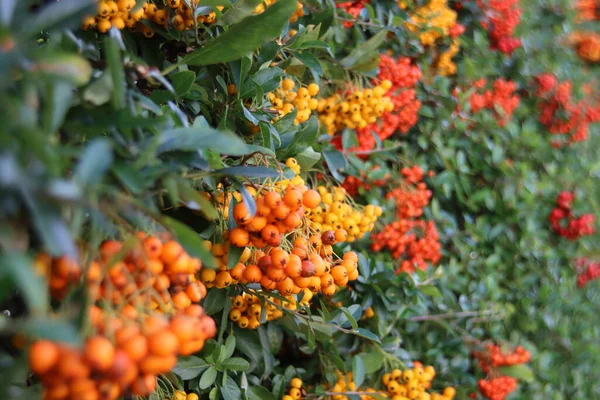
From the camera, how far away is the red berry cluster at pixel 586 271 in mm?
3373

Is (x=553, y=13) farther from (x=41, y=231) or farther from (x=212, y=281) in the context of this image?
(x=41, y=231)

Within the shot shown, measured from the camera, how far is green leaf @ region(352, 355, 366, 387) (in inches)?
71.0

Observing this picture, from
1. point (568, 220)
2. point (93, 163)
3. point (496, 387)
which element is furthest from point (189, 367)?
point (568, 220)

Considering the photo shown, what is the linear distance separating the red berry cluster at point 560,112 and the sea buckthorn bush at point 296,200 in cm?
2

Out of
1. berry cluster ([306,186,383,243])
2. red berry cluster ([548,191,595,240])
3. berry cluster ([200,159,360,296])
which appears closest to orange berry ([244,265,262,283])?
berry cluster ([200,159,360,296])

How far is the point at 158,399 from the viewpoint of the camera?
1.30 meters

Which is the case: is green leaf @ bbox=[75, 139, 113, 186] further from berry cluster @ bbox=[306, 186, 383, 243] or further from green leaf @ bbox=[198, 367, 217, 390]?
green leaf @ bbox=[198, 367, 217, 390]

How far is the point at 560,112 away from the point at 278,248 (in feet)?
10.6

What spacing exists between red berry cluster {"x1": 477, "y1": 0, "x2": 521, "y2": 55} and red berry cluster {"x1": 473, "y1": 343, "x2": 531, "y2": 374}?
1.95 m

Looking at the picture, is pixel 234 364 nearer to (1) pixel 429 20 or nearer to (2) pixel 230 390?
(2) pixel 230 390

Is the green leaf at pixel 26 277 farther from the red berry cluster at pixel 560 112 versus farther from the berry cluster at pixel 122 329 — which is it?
the red berry cluster at pixel 560 112

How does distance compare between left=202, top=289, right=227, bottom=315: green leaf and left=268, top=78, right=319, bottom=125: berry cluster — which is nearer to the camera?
left=202, top=289, right=227, bottom=315: green leaf

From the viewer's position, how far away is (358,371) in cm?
182

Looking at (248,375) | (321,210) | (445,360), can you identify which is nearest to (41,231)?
(321,210)
